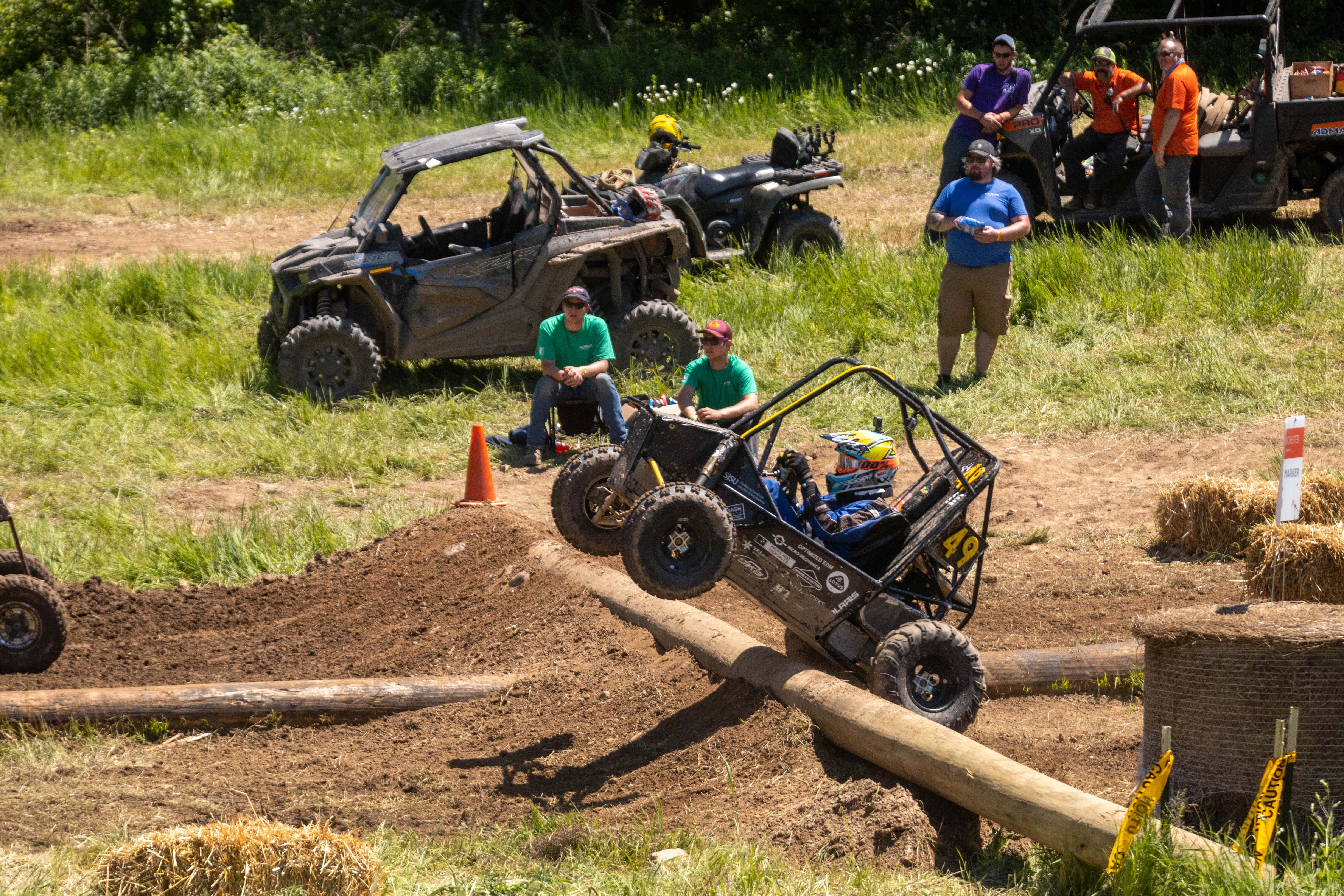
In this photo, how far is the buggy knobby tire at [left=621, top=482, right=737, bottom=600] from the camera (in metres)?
5.34

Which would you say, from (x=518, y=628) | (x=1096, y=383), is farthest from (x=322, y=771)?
(x=1096, y=383)

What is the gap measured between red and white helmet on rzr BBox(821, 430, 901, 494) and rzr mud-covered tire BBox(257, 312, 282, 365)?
264 inches

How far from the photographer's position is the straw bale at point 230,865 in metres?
4.32

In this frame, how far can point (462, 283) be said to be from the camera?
11.2m

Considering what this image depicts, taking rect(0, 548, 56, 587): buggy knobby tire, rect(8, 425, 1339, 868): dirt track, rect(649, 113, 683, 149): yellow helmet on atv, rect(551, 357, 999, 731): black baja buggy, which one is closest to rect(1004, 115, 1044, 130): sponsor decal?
rect(649, 113, 683, 149): yellow helmet on atv

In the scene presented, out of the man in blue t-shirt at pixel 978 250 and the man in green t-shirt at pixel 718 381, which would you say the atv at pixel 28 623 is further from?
the man in blue t-shirt at pixel 978 250

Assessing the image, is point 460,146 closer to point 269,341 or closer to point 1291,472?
point 269,341

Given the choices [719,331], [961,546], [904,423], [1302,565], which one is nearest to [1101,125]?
[719,331]

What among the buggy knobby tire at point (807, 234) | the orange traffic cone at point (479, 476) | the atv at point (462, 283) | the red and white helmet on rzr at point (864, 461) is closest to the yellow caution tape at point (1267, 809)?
the red and white helmet on rzr at point (864, 461)

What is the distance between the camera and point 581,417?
33.1 feet

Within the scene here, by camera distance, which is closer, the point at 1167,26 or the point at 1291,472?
the point at 1291,472

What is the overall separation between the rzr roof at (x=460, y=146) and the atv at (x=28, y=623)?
4.99 metres

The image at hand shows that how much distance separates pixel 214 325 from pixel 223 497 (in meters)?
3.85

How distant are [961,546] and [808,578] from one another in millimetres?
786
